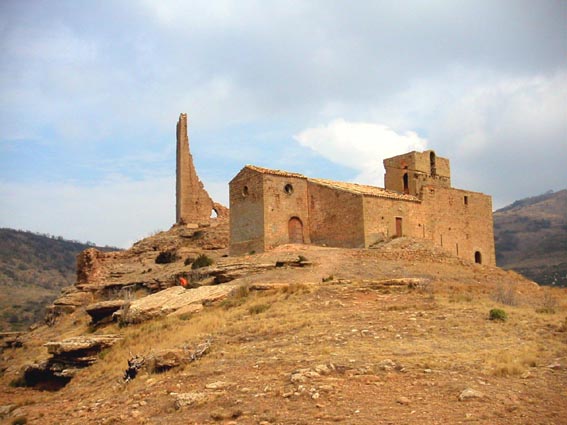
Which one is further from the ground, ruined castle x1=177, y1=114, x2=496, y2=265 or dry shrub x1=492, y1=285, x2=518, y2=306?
ruined castle x1=177, y1=114, x2=496, y2=265

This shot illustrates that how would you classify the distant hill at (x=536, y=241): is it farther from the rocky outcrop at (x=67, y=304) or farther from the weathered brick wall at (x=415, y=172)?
the rocky outcrop at (x=67, y=304)

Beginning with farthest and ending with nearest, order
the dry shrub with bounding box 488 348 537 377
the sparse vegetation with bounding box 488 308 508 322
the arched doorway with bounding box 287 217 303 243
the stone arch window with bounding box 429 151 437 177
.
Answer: the stone arch window with bounding box 429 151 437 177, the arched doorway with bounding box 287 217 303 243, the sparse vegetation with bounding box 488 308 508 322, the dry shrub with bounding box 488 348 537 377

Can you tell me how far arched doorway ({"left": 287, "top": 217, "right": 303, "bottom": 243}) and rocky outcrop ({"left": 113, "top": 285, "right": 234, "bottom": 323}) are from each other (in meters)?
8.79

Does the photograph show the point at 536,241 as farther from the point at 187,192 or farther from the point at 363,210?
the point at 363,210

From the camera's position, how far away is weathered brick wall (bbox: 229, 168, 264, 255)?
28188mm

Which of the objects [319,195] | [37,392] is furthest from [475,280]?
[37,392]

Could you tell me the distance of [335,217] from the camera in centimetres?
2853

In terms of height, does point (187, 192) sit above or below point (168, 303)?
above

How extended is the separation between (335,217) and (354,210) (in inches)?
48.8

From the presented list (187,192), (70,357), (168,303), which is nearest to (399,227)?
(168,303)

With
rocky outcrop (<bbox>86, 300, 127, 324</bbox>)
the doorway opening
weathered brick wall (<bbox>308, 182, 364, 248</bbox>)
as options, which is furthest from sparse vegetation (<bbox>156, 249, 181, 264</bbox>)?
rocky outcrop (<bbox>86, 300, 127, 324</bbox>)

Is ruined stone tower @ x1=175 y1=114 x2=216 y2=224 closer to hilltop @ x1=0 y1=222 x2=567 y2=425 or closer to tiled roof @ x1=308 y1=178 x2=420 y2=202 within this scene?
tiled roof @ x1=308 y1=178 x2=420 y2=202

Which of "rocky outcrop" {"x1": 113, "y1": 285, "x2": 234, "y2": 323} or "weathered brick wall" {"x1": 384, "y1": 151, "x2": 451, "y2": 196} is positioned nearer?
"rocky outcrop" {"x1": 113, "y1": 285, "x2": 234, "y2": 323}

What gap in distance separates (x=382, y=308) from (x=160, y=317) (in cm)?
685
